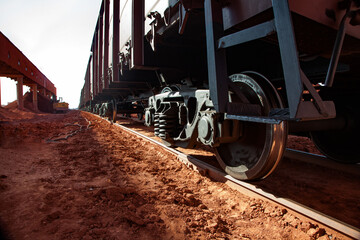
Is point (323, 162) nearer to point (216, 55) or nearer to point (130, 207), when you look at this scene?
point (216, 55)

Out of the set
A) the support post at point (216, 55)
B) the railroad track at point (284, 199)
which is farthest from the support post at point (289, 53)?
the railroad track at point (284, 199)

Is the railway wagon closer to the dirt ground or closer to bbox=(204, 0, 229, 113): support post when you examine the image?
bbox=(204, 0, 229, 113): support post

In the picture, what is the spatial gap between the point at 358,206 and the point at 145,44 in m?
4.17

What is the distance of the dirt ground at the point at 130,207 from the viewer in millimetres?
Answer: 1356

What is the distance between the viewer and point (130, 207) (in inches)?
64.2

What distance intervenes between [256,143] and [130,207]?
141 cm

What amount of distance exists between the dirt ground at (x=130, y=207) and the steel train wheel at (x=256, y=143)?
0.28 metres

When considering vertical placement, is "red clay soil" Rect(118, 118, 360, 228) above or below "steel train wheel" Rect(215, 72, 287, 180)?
below

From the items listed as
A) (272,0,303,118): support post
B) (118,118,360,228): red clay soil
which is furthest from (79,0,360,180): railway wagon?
(118,118,360,228): red clay soil

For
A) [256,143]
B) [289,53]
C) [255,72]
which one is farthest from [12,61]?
[289,53]

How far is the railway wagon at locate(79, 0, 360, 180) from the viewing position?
1317mm

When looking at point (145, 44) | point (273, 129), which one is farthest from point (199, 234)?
point (145, 44)

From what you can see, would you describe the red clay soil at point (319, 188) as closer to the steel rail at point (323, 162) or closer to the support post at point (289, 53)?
the steel rail at point (323, 162)

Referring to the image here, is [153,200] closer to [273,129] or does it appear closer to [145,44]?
[273,129]
